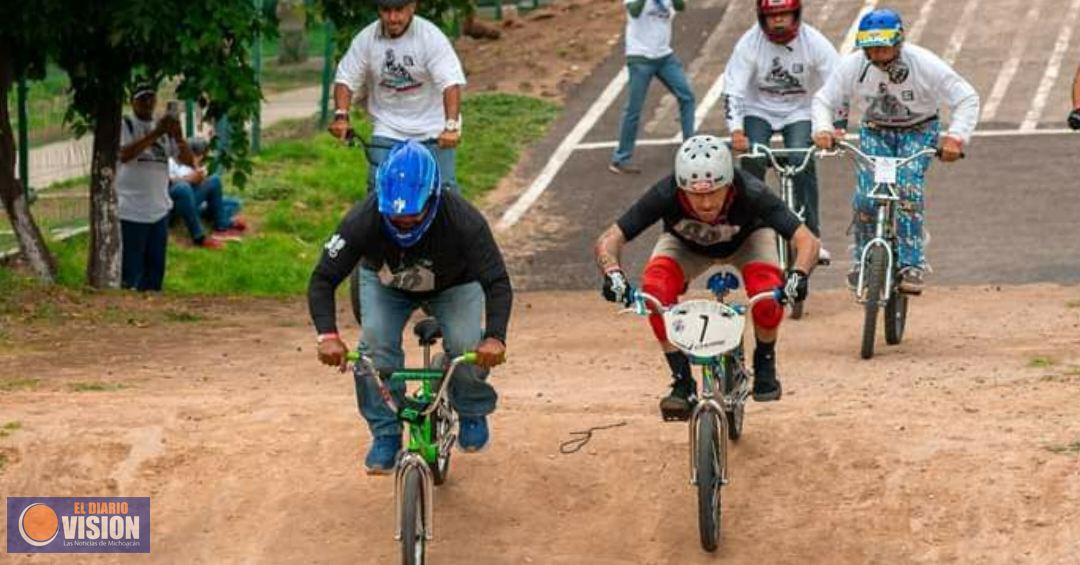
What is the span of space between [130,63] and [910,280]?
6.12 m

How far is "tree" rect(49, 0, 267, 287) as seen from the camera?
14.7 metres

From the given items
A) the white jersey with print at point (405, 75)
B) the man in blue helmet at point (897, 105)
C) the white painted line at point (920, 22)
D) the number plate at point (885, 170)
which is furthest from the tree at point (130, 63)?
the white painted line at point (920, 22)

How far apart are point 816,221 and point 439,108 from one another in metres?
2.64

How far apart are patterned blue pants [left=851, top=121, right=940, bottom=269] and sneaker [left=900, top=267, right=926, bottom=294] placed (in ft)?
0.12

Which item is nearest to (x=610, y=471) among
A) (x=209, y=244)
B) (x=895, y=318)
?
(x=895, y=318)

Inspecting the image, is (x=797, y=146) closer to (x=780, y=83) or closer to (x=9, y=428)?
(x=780, y=83)

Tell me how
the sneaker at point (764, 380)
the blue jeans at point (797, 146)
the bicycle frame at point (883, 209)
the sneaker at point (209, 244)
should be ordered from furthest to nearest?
1. the sneaker at point (209, 244)
2. the blue jeans at point (797, 146)
3. the bicycle frame at point (883, 209)
4. the sneaker at point (764, 380)

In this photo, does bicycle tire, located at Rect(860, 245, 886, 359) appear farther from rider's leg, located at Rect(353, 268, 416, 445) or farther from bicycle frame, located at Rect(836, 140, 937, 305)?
rider's leg, located at Rect(353, 268, 416, 445)

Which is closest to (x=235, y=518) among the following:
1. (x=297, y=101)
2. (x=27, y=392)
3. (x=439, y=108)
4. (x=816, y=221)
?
(x=27, y=392)

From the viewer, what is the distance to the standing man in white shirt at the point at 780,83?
1421 centimetres

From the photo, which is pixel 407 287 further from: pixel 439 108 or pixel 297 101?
pixel 297 101

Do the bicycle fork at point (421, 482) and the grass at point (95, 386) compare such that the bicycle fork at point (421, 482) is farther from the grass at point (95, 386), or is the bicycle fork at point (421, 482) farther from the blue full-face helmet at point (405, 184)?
the grass at point (95, 386)

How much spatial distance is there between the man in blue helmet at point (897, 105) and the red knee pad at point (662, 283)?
10.6ft

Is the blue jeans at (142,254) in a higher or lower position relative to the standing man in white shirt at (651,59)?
lower
